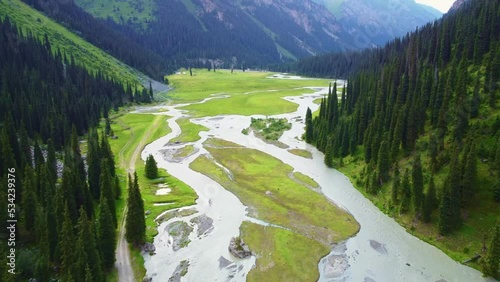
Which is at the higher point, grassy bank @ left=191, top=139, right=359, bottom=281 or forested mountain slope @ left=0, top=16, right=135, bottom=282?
forested mountain slope @ left=0, top=16, right=135, bottom=282

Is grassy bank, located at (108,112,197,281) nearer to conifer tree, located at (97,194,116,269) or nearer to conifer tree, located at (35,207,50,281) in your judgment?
conifer tree, located at (97,194,116,269)

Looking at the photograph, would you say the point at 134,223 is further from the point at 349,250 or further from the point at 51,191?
the point at 349,250

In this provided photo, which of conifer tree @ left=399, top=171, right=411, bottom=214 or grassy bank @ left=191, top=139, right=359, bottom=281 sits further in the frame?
conifer tree @ left=399, top=171, right=411, bottom=214

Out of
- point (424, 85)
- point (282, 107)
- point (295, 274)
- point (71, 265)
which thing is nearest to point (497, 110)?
point (424, 85)

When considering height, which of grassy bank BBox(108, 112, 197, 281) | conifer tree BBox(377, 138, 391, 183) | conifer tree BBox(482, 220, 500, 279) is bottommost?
grassy bank BBox(108, 112, 197, 281)

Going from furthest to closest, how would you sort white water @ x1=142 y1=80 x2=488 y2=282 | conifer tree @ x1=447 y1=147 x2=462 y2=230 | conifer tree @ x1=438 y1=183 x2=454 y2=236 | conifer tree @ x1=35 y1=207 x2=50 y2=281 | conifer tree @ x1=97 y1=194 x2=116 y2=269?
conifer tree @ x1=447 y1=147 x2=462 y2=230, conifer tree @ x1=438 y1=183 x2=454 y2=236, conifer tree @ x1=97 y1=194 x2=116 y2=269, white water @ x1=142 y1=80 x2=488 y2=282, conifer tree @ x1=35 y1=207 x2=50 y2=281

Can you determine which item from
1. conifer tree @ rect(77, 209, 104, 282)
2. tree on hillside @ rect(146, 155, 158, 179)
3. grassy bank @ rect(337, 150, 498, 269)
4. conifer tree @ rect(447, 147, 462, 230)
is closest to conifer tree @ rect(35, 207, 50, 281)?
conifer tree @ rect(77, 209, 104, 282)

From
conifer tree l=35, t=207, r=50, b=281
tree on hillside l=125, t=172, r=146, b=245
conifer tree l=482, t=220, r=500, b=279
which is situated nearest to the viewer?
conifer tree l=35, t=207, r=50, b=281

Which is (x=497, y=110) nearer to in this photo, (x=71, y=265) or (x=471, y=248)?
(x=471, y=248)
